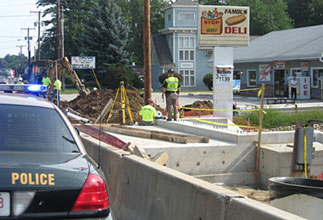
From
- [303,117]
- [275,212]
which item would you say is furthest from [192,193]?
[303,117]

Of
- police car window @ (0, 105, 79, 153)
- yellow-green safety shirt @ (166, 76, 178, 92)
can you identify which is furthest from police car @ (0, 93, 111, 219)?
yellow-green safety shirt @ (166, 76, 178, 92)

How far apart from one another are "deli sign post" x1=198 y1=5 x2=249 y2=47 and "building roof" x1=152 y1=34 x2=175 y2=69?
4382 cm

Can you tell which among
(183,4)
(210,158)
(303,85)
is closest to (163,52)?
(183,4)

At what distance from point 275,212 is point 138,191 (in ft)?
10.5

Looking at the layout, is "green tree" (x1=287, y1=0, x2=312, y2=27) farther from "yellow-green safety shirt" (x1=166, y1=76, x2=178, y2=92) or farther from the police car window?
the police car window

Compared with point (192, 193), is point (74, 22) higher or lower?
higher

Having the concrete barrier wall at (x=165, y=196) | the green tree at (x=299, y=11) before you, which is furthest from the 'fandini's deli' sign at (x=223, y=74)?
the green tree at (x=299, y=11)

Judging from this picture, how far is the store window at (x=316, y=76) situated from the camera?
3725 cm

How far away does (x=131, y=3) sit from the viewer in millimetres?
89312

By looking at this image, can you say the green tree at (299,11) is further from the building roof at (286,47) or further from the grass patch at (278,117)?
the grass patch at (278,117)

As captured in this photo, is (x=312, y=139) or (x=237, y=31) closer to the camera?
(x=312, y=139)

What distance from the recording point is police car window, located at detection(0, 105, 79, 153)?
4969 mm

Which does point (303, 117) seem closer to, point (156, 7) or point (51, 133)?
point (51, 133)

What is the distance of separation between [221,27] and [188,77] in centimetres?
4534
